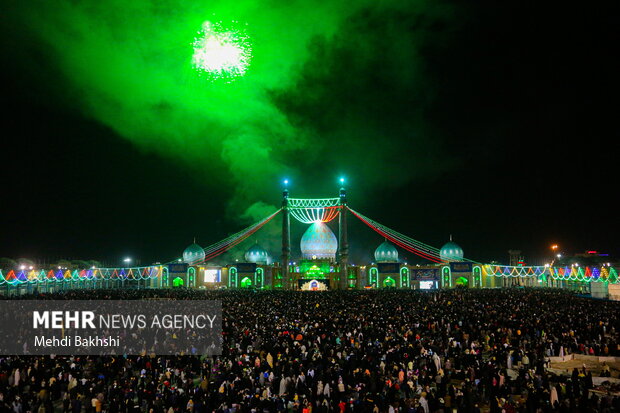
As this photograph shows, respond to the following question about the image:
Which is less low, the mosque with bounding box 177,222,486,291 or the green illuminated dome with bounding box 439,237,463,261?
the green illuminated dome with bounding box 439,237,463,261

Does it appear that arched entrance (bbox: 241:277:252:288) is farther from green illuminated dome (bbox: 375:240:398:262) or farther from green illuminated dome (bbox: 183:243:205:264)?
green illuminated dome (bbox: 375:240:398:262)

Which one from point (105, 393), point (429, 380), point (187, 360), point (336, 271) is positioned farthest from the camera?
point (336, 271)

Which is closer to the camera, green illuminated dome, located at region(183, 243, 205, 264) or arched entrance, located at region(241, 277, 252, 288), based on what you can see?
arched entrance, located at region(241, 277, 252, 288)

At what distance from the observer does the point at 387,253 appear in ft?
225

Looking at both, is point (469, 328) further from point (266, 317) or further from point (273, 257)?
point (273, 257)

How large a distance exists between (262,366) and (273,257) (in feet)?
219

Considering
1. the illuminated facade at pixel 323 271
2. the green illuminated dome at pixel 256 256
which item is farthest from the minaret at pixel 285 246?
the green illuminated dome at pixel 256 256

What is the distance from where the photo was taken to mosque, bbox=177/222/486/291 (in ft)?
200

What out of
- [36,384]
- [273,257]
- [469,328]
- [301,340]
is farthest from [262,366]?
[273,257]

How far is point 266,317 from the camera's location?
2366 cm

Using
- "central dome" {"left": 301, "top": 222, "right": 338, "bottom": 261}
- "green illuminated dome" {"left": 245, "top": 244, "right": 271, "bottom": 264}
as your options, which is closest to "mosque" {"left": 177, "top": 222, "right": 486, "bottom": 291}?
"central dome" {"left": 301, "top": 222, "right": 338, "bottom": 261}

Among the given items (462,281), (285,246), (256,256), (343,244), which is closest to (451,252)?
(462,281)

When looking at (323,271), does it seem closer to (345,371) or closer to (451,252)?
(451,252)

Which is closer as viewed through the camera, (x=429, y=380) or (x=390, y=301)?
(x=429, y=380)
